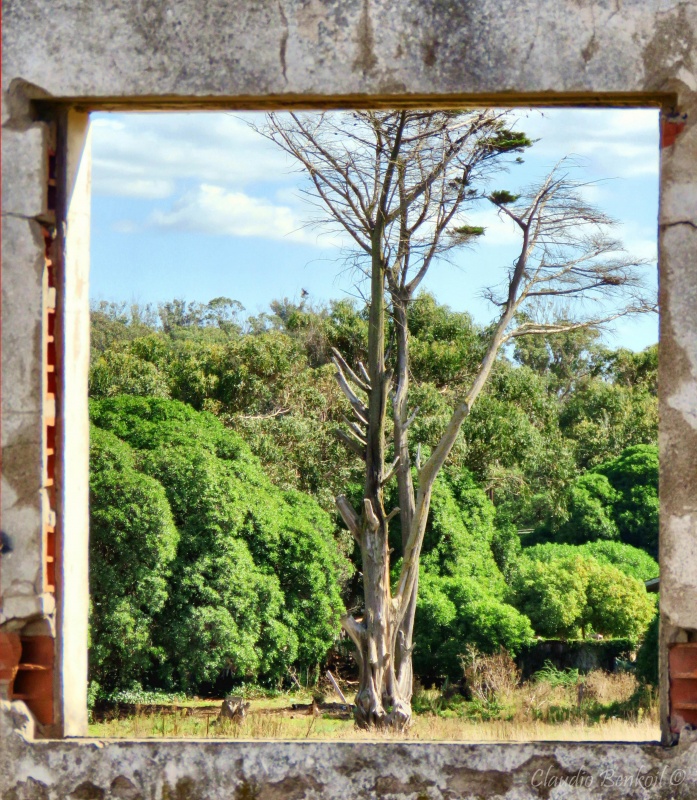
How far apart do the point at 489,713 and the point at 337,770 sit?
1155cm

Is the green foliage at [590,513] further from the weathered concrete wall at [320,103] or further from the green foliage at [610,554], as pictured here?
the weathered concrete wall at [320,103]

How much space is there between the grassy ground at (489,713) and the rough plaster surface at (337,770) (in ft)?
19.3

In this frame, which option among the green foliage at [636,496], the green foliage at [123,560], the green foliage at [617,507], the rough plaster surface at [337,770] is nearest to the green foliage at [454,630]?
the green foliage at [123,560]

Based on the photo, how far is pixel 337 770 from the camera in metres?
2.51

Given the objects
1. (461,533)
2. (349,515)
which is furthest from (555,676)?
(349,515)

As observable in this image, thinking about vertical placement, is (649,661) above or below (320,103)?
below

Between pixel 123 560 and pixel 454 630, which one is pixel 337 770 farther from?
pixel 454 630

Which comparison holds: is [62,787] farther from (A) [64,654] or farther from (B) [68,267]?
(B) [68,267]

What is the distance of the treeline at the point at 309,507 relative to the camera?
12672mm

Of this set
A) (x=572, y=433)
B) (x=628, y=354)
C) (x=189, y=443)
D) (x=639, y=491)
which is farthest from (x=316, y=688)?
(x=628, y=354)

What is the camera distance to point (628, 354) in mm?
30125

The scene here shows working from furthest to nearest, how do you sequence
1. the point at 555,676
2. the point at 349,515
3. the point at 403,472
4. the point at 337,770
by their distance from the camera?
the point at 555,676, the point at 403,472, the point at 349,515, the point at 337,770

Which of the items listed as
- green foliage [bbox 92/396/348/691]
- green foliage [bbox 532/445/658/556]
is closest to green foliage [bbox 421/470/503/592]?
green foliage [bbox 92/396/348/691]

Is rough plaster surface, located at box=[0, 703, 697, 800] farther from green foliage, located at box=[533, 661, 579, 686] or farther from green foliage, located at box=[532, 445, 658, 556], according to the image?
green foliage, located at box=[532, 445, 658, 556]
